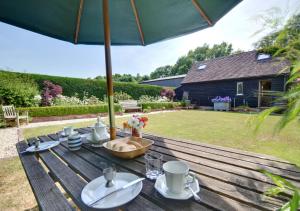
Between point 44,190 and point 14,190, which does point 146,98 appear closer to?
point 14,190

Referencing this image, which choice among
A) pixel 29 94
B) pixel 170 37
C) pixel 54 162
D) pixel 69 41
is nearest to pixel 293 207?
pixel 54 162

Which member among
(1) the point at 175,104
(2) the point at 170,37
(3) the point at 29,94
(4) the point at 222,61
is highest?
(4) the point at 222,61

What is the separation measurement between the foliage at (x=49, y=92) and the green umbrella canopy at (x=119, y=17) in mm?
7722

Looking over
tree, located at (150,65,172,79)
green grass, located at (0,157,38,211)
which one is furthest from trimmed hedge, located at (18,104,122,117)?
tree, located at (150,65,172,79)

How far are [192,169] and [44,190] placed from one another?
0.85 metres

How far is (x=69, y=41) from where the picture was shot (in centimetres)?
245

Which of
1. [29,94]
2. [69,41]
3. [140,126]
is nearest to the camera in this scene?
[140,126]

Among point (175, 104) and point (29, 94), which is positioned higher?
point (29, 94)

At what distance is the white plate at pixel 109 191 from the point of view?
672 millimetres

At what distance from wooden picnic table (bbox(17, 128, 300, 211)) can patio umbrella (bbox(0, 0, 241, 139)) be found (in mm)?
469

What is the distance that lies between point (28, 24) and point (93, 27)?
2.64 feet

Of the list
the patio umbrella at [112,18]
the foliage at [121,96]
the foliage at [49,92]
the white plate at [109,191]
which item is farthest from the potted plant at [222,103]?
the white plate at [109,191]

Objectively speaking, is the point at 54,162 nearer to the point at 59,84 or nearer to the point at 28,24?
the point at 28,24

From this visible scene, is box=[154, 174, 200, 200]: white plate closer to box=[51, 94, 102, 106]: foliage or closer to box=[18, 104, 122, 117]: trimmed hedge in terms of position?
box=[18, 104, 122, 117]: trimmed hedge
